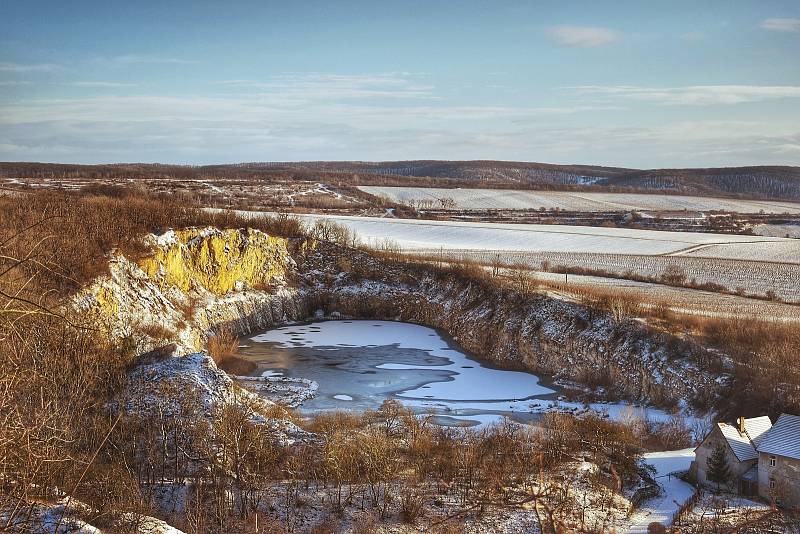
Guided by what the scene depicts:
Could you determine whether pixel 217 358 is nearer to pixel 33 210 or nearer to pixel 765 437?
pixel 33 210

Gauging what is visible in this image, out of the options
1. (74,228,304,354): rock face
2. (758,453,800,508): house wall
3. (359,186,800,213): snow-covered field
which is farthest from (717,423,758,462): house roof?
(359,186,800,213): snow-covered field

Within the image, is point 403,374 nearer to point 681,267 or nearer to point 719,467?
point 719,467

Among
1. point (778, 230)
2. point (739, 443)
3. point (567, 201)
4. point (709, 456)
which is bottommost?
point (709, 456)

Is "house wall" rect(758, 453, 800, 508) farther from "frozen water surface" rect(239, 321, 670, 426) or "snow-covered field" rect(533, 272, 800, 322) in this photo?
"snow-covered field" rect(533, 272, 800, 322)

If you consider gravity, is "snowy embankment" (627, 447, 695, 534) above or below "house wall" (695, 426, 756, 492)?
below

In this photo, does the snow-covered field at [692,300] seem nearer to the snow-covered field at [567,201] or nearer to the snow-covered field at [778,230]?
the snow-covered field at [778,230]

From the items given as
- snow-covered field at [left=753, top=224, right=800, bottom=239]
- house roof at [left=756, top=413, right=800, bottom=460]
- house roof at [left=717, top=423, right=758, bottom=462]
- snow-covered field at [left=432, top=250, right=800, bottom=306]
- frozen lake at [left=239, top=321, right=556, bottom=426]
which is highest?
snow-covered field at [left=753, top=224, right=800, bottom=239]

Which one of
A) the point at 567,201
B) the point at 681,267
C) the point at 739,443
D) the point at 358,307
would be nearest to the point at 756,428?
the point at 739,443
